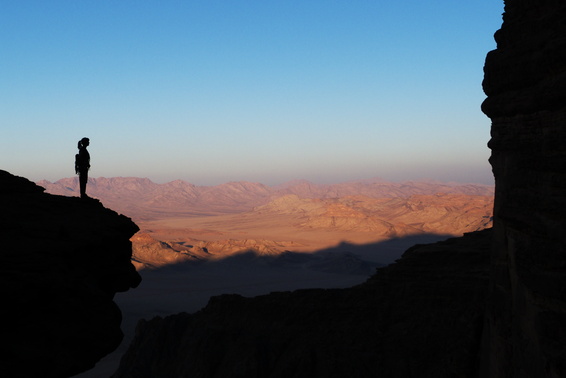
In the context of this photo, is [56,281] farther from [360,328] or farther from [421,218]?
[421,218]

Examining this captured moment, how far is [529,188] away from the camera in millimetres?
10602

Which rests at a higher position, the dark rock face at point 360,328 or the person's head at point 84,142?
the person's head at point 84,142

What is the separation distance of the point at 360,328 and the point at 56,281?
13.0 meters

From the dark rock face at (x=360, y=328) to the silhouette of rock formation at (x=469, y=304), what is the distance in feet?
0.14

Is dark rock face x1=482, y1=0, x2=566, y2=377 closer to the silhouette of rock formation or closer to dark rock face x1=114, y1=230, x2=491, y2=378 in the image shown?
the silhouette of rock formation

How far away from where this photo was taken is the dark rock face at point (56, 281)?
9039 mm

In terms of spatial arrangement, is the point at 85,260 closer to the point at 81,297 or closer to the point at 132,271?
the point at 81,297

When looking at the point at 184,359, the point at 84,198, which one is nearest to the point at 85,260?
the point at 84,198

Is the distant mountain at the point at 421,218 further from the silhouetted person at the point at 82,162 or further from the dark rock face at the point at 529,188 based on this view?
the silhouetted person at the point at 82,162

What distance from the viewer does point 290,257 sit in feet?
383

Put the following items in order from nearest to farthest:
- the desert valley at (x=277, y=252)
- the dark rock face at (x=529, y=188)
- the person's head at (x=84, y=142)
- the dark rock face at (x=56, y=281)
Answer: the dark rock face at (x=56, y=281), the dark rock face at (x=529, y=188), the person's head at (x=84, y=142), the desert valley at (x=277, y=252)

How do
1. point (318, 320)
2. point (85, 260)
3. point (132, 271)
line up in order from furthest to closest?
point (318, 320), point (132, 271), point (85, 260)

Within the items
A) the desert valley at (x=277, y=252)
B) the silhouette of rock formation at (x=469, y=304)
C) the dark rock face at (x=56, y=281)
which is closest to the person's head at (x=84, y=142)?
the dark rock face at (x=56, y=281)

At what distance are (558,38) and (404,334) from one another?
39.8ft
